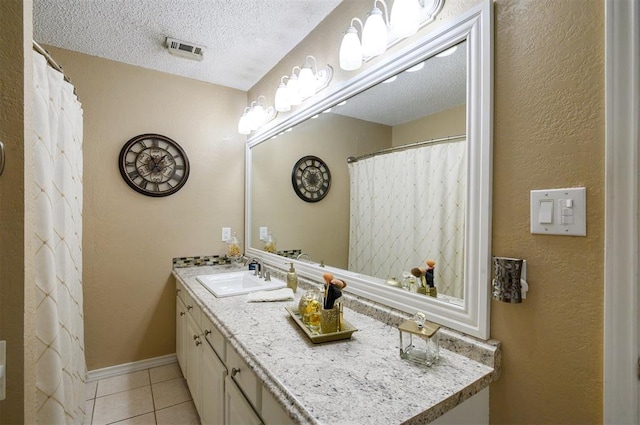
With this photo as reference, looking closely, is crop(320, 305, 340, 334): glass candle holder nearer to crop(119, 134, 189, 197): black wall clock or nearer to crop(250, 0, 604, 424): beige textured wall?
crop(250, 0, 604, 424): beige textured wall

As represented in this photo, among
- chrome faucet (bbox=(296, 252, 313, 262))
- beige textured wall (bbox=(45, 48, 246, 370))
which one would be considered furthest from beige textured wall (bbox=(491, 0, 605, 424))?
beige textured wall (bbox=(45, 48, 246, 370))

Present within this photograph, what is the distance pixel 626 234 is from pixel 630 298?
14 centimetres

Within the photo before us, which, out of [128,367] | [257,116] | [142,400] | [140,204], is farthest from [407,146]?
[128,367]

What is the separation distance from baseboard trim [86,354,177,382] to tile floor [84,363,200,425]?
0.03 m

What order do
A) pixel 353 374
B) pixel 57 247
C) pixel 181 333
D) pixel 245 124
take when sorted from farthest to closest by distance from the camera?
pixel 245 124
pixel 181 333
pixel 57 247
pixel 353 374

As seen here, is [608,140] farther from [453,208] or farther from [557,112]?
[453,208]

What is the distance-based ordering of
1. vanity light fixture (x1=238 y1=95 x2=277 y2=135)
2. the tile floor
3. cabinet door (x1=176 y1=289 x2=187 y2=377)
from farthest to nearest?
vanity light fixture (x1=238 y1=95 x2=277 y2=135) < cabinet door (x1=176 y1=289 x2=187 y2=377) < the tile floor

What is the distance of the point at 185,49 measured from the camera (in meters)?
2.03

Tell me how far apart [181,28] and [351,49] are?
1.20 metres

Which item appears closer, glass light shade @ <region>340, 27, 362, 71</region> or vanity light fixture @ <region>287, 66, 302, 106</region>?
glass light shade @ <region>340, 27, 362, 71</region>

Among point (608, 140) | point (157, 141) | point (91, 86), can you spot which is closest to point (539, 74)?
point (608, 140)

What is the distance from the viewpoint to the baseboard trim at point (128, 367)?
217cm

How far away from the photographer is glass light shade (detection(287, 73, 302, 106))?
5.96ft

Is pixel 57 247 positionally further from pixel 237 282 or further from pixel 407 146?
pixel 407 146
